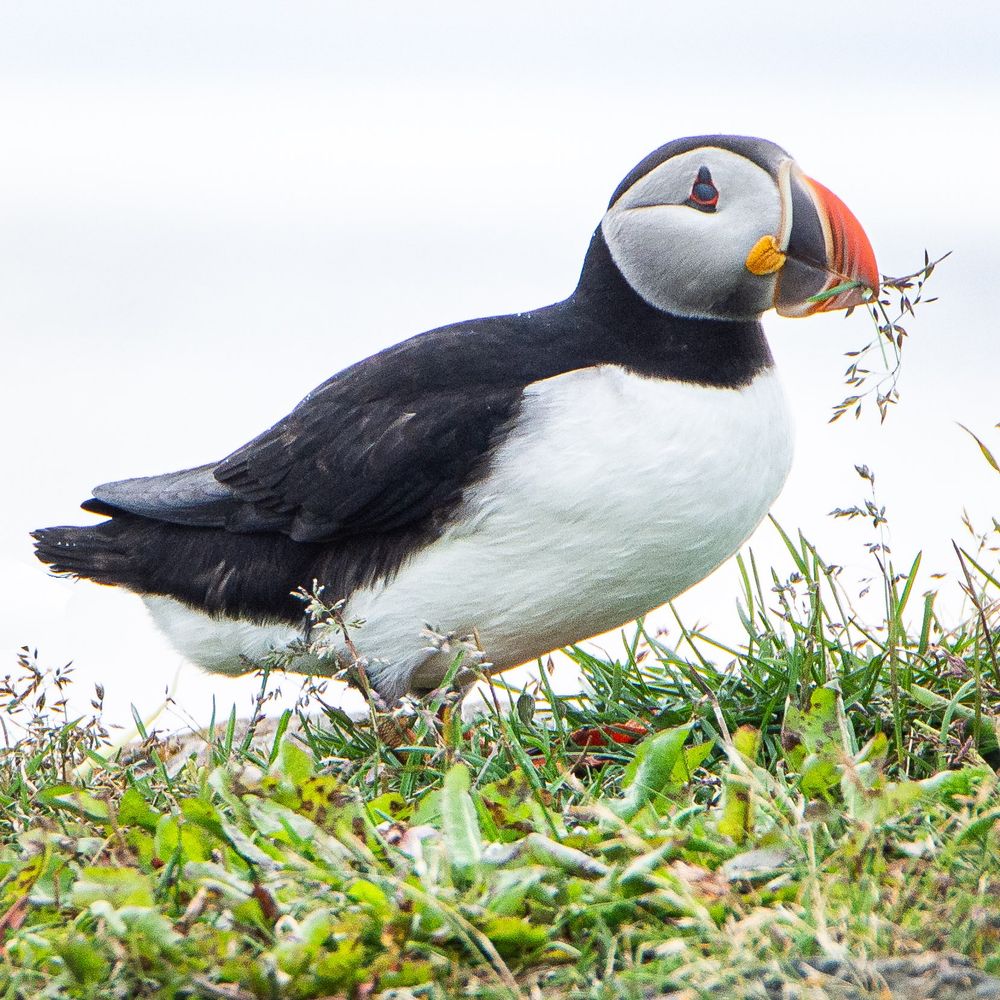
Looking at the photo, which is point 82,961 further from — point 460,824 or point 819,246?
point 819,246

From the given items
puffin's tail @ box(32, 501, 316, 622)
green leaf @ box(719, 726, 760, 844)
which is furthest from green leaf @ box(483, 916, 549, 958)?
puffin's tail @ box(32, 501, 316, 622)

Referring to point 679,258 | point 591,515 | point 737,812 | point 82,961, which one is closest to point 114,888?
point 82,961

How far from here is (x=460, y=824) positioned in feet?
7.82

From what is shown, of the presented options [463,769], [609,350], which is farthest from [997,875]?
[609,350]

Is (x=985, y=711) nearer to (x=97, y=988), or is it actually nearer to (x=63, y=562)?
(x=97, y=988)

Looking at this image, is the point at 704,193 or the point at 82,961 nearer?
the point at 82,961

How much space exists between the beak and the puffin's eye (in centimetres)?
18

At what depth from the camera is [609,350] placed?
375cm

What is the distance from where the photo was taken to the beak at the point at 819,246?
3.63 meters

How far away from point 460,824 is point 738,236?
1903 millimetres

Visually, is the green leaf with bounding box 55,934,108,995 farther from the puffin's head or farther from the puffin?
the puffin's head

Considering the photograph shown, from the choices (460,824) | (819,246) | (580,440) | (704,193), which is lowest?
(460,824)

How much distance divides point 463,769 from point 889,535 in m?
1.37

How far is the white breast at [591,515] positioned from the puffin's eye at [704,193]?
1.58 feet
